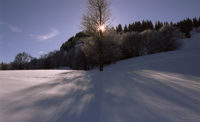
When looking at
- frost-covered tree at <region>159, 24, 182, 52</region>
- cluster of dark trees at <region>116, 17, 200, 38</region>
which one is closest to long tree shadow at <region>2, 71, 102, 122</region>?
frost-covered tree at <region>159, 24, 182, 52</region>

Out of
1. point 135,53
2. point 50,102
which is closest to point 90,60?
point 135,53

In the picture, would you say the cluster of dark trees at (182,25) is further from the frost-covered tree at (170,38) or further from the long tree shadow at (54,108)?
the long tree shadow at (54,108)

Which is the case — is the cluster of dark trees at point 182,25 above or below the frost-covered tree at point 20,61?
above

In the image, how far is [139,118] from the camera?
133cm

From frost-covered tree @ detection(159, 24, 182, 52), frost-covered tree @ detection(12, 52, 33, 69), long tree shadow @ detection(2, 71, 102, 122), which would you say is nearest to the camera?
long tree shadow @ detection(2, 71, 102, 122)

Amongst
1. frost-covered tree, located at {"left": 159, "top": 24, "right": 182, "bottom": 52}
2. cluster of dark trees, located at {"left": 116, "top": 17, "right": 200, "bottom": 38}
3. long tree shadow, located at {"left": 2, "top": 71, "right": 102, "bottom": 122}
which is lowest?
long tree shadow, located at {"left": 2, "top": 71, "right": 102, "bottom": 122}

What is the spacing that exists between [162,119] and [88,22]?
976cm

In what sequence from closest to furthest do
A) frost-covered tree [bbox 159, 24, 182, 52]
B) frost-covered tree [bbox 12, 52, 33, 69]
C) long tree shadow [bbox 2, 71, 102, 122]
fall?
long tree shadow [bbox 2, 71, 102, 122], frost-covered tree [bbox 159, 24, 182, 52], frost-covered tree [bbox 12, 52, 33, 69]

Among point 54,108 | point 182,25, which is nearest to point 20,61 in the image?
point 54,108

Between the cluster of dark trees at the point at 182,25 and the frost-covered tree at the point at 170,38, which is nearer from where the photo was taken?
the frost-covered tree at the point at 170,38

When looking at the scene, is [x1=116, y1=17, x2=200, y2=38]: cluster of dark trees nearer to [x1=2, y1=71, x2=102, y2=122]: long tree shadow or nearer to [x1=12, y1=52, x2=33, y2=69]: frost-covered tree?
[x1=2, y1=71, x2=102, y2=122]: long tree shadow

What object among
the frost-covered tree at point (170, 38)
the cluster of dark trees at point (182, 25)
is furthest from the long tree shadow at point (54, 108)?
the cluster of dark trees at point (182, 25)

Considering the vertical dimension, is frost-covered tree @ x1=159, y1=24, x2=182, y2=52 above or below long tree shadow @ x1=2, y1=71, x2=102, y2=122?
above

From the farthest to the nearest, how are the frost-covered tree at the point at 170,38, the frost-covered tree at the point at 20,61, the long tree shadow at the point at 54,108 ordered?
the frost-covered tree at the point at 20,61 → the frost-covered tree at the point at 170,38 → the long tree shadow at the point at 54,108
